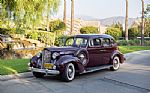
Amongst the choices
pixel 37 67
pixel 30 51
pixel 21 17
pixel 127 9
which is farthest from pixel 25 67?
pixel 127 9

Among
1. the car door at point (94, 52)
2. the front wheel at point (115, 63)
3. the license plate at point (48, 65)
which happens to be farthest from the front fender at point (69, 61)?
the front wheel at point (115, 63)

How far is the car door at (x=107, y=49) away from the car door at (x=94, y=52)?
30 cm

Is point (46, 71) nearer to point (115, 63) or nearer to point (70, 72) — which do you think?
point (70, 72)

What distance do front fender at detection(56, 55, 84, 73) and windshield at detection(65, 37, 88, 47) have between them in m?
1.07

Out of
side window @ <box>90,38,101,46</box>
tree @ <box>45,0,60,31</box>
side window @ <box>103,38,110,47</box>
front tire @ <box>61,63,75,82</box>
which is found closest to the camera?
front tire @ <box>61,63,75,82</box>

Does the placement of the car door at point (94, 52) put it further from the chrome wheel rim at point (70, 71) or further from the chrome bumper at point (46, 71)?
the chrome bumper at point (46, 71)

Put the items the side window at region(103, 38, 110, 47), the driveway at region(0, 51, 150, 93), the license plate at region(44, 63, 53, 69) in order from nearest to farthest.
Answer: the driveway at region(0, 51, 150, 93), the license plate at region(44, 63, 53, 69), the side window at region(103, 38, 110, 47)

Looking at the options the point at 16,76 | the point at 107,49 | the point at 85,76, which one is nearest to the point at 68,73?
the point at 85,76

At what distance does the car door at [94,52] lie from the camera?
11.3 metres

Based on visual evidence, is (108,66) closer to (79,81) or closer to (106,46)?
(106,46)

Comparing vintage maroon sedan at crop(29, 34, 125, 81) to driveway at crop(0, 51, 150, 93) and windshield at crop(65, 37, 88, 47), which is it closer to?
windshield at crop(65, 37, 88, 47)

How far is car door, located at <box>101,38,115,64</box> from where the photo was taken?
12.1 meters

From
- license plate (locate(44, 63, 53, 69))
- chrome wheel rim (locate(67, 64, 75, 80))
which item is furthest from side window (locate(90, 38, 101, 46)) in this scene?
license plate (locate(44, 63, 53, 69))

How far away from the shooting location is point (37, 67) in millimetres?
10414
